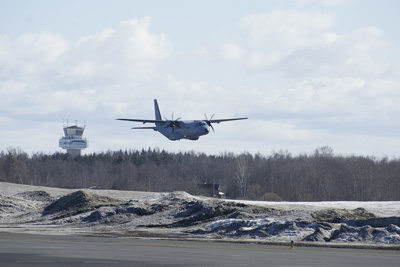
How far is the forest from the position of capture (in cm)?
12019

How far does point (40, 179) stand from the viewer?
179 meters

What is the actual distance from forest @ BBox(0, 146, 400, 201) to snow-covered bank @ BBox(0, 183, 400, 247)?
146 ft

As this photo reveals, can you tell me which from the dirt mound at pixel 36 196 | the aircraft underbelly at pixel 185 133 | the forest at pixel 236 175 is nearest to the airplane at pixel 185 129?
the aircraft underbelly at pixel 185 133

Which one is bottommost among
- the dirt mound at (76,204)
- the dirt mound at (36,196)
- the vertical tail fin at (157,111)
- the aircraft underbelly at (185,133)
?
the dirt mound at (76,204)

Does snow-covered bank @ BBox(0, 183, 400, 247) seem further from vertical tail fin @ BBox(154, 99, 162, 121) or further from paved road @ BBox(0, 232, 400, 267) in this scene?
vertical tail fin @ BBox(154, 99, 162, 121)

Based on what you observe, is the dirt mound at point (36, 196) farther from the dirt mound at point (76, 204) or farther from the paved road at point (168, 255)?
the paved road at point (168, 255)

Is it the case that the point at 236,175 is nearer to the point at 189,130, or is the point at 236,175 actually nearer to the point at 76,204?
the point at 189,130

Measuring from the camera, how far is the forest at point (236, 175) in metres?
120

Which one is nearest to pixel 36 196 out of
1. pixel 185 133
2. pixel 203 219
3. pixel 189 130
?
pixel 185 133

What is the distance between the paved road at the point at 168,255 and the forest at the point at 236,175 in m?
71.3

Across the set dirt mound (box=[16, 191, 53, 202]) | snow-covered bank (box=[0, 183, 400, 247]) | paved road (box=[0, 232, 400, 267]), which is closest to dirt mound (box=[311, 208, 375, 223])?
snow-covered bank (box=[0, 183, 400, 247])

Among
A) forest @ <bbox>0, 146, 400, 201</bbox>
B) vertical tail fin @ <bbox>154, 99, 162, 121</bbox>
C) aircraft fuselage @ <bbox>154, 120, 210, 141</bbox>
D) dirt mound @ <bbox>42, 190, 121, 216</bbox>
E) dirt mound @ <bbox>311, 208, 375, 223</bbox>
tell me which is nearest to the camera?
dirt mound @ <bbox>311, 208, 375, 223</bbox>

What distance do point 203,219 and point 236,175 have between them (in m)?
89.7

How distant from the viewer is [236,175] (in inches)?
5477
